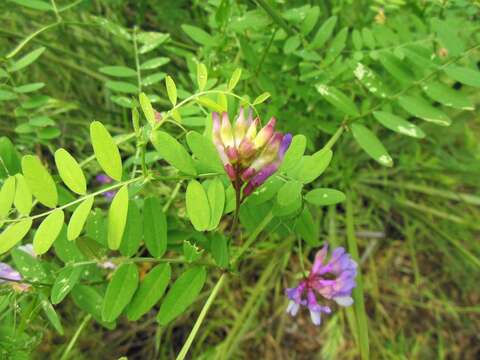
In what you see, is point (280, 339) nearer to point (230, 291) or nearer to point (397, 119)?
point (230, 291)

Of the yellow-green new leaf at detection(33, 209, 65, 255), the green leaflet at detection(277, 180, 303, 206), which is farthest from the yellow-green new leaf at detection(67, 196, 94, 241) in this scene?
the green leaflet at detection(277, 180, 303, 206)

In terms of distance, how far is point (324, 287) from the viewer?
0.87 meters

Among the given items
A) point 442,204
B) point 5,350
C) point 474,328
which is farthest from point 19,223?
point 474,328

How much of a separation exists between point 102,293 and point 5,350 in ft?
0.52

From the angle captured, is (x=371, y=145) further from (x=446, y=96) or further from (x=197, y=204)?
(x=197, y=204)

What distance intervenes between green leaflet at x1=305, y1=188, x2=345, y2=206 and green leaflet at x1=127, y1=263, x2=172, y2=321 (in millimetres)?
213

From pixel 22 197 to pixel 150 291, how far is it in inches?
7.8

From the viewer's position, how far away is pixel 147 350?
1519 mm

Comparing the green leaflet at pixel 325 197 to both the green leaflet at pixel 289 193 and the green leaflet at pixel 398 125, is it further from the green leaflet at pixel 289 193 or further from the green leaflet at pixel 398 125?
the green leaflet at pixel 398 125

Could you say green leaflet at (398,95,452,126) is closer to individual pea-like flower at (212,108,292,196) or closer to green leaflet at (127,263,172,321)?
individual pea-like flower at (212,108,292,196)

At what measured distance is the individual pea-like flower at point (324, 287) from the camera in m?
0.85

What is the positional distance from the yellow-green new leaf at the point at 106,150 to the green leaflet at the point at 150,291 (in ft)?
0.55

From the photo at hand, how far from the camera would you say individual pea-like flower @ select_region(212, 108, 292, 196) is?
52 centimetres

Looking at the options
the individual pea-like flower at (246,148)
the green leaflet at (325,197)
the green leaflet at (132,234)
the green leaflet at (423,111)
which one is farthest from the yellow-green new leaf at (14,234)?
the green leaflet at (423,111)
